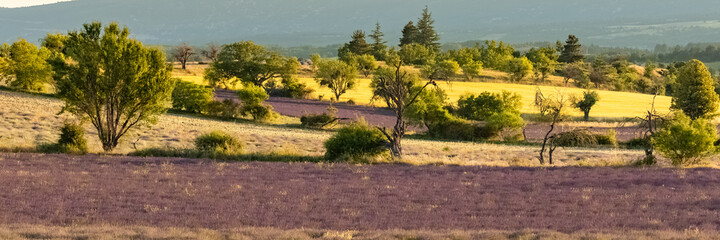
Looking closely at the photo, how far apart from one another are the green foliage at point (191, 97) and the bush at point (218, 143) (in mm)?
27664

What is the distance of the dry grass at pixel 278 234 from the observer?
1156 cm

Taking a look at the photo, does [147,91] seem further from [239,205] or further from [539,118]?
[539,118]

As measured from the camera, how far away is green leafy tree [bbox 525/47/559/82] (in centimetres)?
13538

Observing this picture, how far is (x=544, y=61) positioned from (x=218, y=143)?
12822 cm

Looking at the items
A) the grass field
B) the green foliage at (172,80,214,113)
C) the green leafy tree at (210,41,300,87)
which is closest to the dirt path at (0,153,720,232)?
the green foliage at (172,80,214,113)

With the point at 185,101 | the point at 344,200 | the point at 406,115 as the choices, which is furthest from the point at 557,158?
the point at 185,101

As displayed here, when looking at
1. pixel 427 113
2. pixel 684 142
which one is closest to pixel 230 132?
pixel 427 113

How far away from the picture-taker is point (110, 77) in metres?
31.0

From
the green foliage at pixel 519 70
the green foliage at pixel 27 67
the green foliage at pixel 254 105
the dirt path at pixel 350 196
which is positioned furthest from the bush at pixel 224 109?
the green foliage at pixel 519 70

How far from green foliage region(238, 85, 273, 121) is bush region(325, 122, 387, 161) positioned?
28.3m

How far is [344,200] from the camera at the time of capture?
16.6 metres

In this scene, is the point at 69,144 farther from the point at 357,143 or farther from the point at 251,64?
the point at 251,64

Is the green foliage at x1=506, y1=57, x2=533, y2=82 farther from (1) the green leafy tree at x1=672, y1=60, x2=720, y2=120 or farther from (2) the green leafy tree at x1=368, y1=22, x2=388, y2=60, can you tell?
(1) the green leafy tree at x1=672, y1=60, x2=720, y2=120

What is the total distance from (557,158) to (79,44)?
26.4 metres
